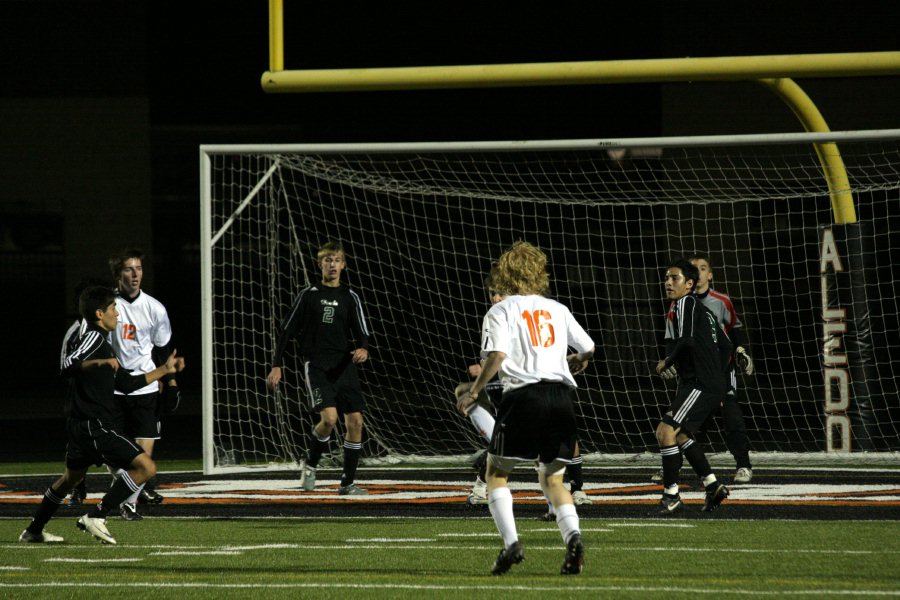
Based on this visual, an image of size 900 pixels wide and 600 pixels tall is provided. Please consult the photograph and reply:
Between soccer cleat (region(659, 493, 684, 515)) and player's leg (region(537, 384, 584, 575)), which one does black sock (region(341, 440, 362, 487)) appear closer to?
soccer cleat (region(659, 493, 684, 515))

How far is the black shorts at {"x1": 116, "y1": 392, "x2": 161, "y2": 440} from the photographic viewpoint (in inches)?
386

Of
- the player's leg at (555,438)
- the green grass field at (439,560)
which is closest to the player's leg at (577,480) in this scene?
the green grass field at (439,560)

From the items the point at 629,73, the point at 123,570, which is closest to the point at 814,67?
the point at 629,73

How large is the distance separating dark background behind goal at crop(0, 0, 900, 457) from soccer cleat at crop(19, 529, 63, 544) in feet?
41.5

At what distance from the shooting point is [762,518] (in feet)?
28.2

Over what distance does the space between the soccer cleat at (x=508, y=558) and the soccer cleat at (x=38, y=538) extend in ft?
10.1

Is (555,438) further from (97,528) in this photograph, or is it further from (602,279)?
(602,279)

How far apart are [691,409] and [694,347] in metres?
0.44

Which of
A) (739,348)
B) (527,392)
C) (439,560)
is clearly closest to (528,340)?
(527,392)

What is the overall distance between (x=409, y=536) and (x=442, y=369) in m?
11.5

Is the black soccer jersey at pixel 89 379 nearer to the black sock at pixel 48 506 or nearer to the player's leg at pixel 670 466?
the black sock at pixel 48 506

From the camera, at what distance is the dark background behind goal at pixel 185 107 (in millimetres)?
20516

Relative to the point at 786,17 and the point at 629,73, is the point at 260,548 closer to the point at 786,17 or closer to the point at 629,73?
the point at 629,73

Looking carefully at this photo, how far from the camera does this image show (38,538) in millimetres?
7867
